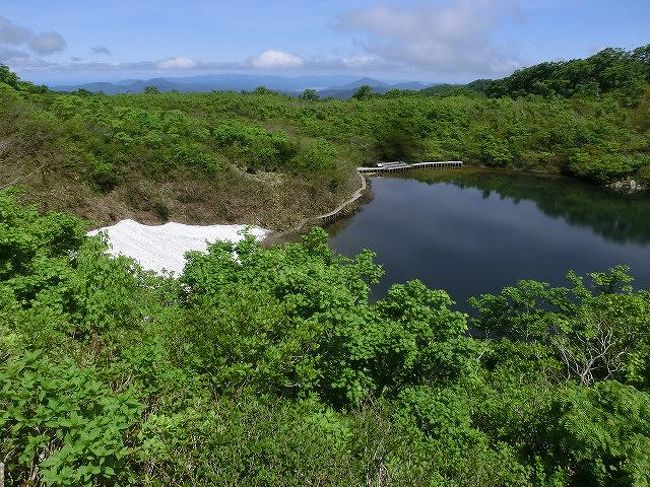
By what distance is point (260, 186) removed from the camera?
36.8 meters

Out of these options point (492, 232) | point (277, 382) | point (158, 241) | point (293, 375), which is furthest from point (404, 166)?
point (277, 382)

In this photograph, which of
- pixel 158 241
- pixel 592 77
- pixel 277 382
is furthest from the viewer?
pixel 592 77

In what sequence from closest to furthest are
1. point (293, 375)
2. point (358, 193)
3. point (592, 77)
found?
point (293, 375) → point (358, 193) → point (592, 77)

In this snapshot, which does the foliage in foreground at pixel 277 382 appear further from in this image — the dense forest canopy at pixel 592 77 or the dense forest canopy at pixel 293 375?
the dense forest canopy at pixel 592 77

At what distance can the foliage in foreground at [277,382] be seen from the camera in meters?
5.91

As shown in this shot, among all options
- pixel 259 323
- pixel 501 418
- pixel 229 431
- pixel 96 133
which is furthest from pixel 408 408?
pixel 96 133

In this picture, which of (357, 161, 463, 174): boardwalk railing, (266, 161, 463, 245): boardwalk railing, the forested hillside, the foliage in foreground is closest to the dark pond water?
(266, 161, 463, 245): boardwalk railing

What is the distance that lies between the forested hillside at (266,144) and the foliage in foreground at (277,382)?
57.4ft

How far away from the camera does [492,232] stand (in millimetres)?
35656

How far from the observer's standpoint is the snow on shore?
21.8 meters

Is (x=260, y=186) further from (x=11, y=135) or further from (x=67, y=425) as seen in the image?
(x=67, y=425)

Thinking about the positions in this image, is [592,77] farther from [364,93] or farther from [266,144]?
[266,144]

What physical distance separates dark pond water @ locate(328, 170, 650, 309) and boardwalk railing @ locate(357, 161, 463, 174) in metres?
3.48

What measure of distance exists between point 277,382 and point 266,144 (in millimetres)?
33646
